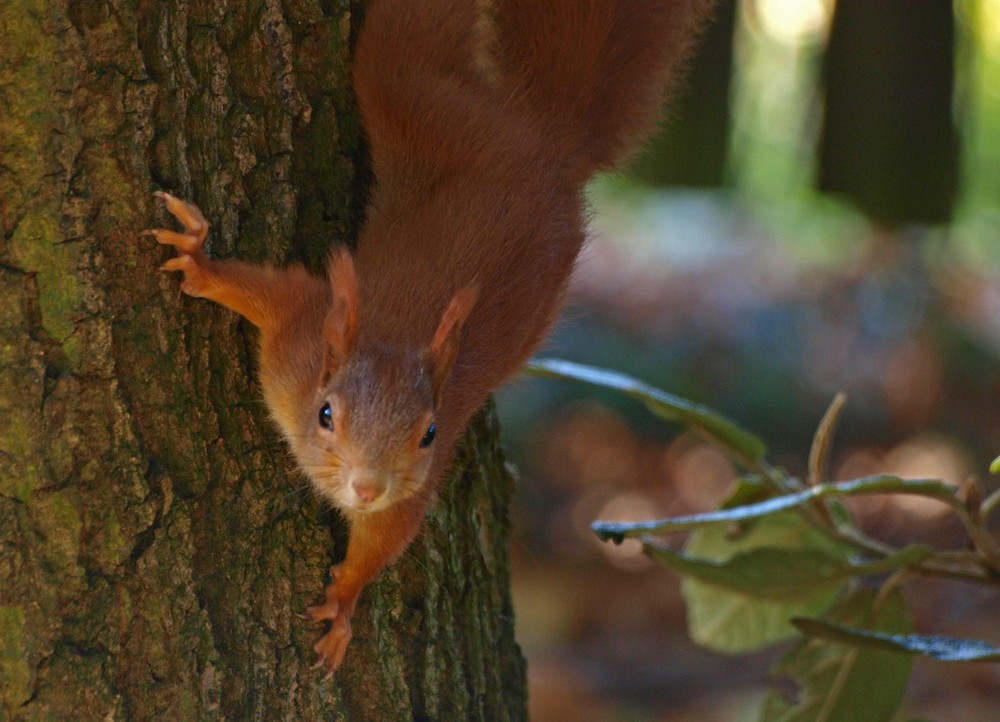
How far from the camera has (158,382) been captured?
1.53 meters

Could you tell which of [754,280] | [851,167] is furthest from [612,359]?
[851,167]

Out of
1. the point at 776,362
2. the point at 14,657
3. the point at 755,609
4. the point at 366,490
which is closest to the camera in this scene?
the point at 14,657

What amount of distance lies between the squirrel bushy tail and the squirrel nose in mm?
701

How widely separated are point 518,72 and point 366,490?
82 cm

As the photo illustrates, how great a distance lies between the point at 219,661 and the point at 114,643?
138 millimetres

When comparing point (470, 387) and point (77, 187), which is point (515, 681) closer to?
point (470, 387)

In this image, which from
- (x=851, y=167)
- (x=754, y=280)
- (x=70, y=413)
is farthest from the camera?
(x=851, y=167)

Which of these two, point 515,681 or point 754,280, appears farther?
point 754,280

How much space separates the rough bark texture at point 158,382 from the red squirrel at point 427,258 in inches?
2.1

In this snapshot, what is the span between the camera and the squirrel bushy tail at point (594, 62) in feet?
6.68

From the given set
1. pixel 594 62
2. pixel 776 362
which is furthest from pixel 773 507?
pixel 776 362

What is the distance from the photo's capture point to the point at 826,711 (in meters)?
2.16

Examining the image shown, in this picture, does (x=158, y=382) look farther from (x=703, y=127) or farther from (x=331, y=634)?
(x=703, y=127)

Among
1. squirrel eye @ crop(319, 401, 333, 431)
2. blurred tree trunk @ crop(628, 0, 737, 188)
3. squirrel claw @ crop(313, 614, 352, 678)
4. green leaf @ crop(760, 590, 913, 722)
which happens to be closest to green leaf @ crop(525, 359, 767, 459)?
green leaf @ crop(760, 590, 913, 722)
